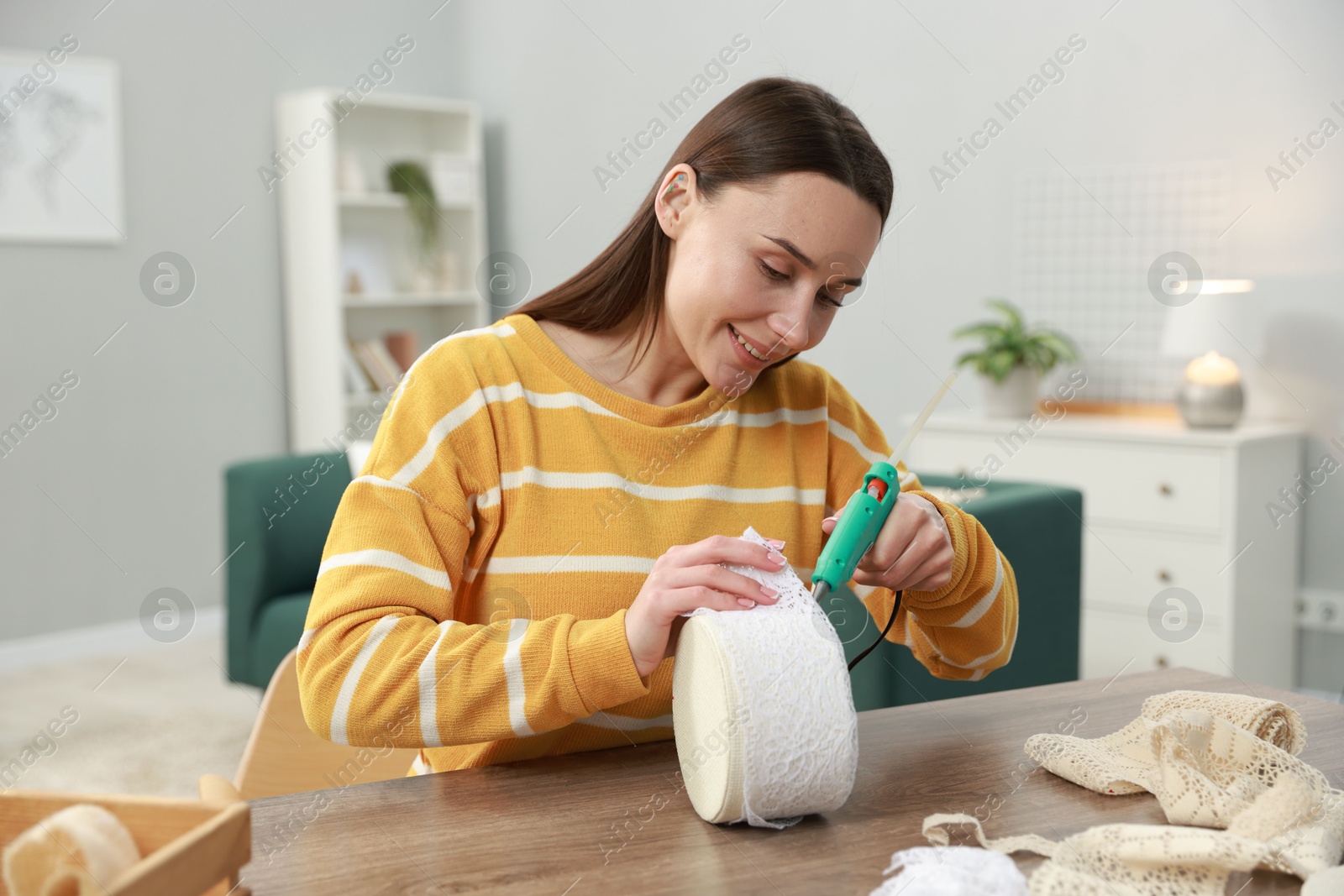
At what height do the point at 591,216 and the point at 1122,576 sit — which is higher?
the point at 591,216

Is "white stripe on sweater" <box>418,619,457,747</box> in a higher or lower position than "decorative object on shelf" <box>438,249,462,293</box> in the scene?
lower

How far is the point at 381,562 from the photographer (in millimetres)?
927

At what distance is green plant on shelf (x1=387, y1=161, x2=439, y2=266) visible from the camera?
4863 millimetres

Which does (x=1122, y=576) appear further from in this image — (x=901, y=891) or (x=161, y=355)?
(x=161, y=355)

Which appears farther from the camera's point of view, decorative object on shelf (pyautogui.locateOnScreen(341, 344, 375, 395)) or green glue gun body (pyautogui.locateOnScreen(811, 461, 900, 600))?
decorative object on shelf (pyautogui.locateOnScreen(341, 344, 375, 395))

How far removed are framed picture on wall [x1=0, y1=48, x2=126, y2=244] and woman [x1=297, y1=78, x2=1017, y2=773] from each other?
355cm

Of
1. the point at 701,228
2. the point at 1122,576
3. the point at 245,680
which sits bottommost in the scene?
the point at 245,680

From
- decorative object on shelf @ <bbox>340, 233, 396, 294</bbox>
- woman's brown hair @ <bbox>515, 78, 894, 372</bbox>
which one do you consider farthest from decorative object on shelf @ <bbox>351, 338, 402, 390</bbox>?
woman's brown hair @ <bbox>515, 78, 894, 372</bbox>

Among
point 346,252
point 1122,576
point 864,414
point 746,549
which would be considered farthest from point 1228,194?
point 346,252

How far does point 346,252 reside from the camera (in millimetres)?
4812

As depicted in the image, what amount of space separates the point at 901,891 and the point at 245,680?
284cm

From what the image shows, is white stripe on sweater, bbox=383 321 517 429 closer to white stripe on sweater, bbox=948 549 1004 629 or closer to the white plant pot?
white stripe on sweater, bbox=948 549 1004 629

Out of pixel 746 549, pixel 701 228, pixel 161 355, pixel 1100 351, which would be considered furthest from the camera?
pixel 161 355

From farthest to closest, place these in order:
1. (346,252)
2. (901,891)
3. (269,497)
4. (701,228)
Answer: (346,252) → (269,497) → (701,228) → (901,891)
